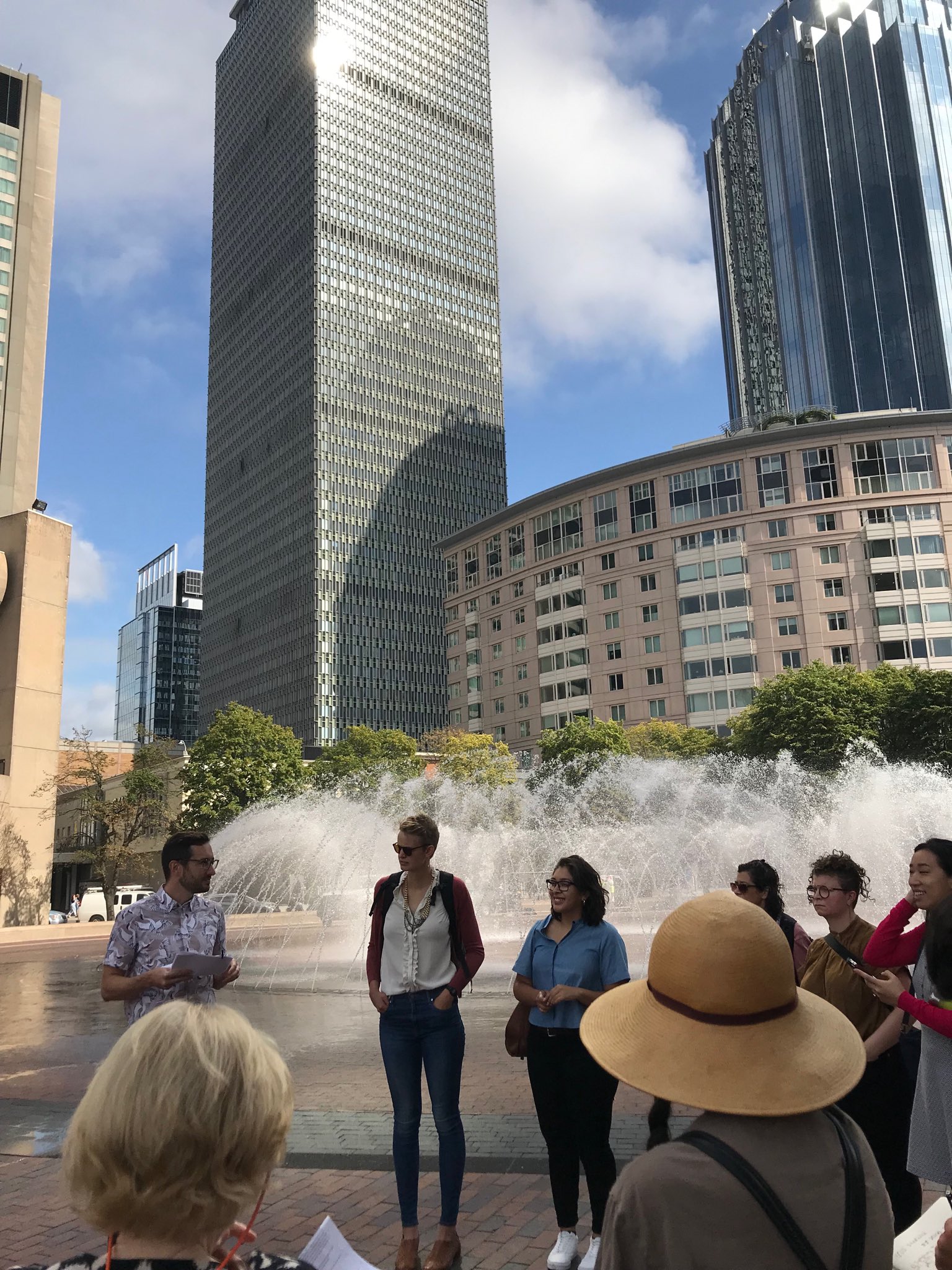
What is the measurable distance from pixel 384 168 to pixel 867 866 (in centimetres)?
14040

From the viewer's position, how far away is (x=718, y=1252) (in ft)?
5.65

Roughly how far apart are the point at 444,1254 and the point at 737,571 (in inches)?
2455

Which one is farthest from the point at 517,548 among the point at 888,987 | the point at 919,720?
the point at 888,987

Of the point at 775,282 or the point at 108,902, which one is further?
the point at 775,282

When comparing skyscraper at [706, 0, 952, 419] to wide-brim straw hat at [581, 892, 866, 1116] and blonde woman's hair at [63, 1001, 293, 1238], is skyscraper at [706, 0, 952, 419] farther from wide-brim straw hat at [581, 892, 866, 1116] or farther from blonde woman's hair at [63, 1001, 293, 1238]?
blonde woman's hair at [63, 1001, 293, 1238]

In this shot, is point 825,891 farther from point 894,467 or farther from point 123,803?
point 894,467

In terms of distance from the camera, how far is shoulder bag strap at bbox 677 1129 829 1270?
1.72 metres

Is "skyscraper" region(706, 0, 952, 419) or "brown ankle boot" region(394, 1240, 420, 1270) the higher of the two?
"skyscraper" region(706, 0, 952, 419)

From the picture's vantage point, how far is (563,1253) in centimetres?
429

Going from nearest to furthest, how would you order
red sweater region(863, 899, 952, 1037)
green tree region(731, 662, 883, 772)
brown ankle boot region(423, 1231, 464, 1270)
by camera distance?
red sweater region(863, 899, 952, 1037), brown ankle boot region(423, 1231, 464, 1270), green tree region(731, 662, 883, 772)

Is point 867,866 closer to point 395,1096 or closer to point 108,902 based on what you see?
point 395,1096

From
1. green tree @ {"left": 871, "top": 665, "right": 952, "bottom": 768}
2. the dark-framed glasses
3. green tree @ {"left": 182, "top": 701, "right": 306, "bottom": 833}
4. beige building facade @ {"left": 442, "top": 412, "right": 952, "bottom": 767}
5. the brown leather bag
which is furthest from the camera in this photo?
beige building facade @ {"left": 442, "top": 412, "right": 952, "bottom": 767}

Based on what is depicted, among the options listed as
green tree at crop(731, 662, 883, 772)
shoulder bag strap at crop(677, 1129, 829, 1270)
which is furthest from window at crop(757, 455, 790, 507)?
shoulder bag strap at crop(677, 1129, 829, 1270)

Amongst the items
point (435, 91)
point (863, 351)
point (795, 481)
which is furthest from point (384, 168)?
point (795, 481)
